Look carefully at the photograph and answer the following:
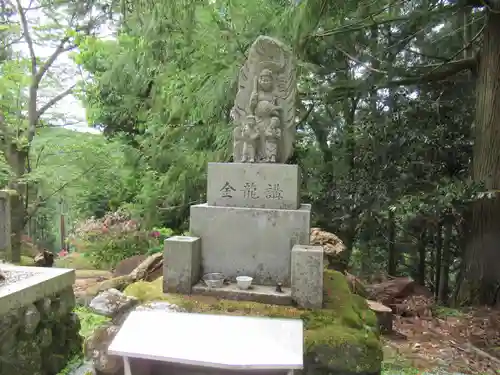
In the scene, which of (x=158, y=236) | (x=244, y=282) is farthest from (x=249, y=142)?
(x=158, y=236)

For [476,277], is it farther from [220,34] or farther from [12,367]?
[12,367]

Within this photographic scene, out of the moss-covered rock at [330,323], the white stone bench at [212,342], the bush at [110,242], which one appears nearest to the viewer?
the white stone bench at [212,342]

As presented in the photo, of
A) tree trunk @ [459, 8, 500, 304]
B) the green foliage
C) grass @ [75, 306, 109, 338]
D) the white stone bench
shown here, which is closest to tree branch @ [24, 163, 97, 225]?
the green foliage

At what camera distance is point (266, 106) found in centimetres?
396

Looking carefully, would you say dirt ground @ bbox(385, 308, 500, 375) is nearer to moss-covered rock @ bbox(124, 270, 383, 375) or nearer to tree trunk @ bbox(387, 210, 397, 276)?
moss-covered rock @ bbox(124, 270, 383, 375)

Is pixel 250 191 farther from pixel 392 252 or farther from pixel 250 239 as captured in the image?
pixel 392 252

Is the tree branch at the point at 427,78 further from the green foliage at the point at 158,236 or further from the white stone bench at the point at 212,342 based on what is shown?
the white stone bench at the point at 212,342

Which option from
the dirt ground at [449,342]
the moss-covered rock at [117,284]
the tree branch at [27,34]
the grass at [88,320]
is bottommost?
the grass at [88,320]

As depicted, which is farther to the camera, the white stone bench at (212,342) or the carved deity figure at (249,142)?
the carved deity figure at (249,142)

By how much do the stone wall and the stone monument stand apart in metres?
1.17

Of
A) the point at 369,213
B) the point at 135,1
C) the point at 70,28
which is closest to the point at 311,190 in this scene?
the point at 369,213

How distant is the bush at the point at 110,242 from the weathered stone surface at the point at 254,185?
4473mm

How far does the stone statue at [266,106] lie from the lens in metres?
3.91

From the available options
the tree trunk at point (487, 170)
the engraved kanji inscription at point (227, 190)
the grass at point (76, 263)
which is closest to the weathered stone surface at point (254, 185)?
the engraved kanji inscription at point (227, 190)
